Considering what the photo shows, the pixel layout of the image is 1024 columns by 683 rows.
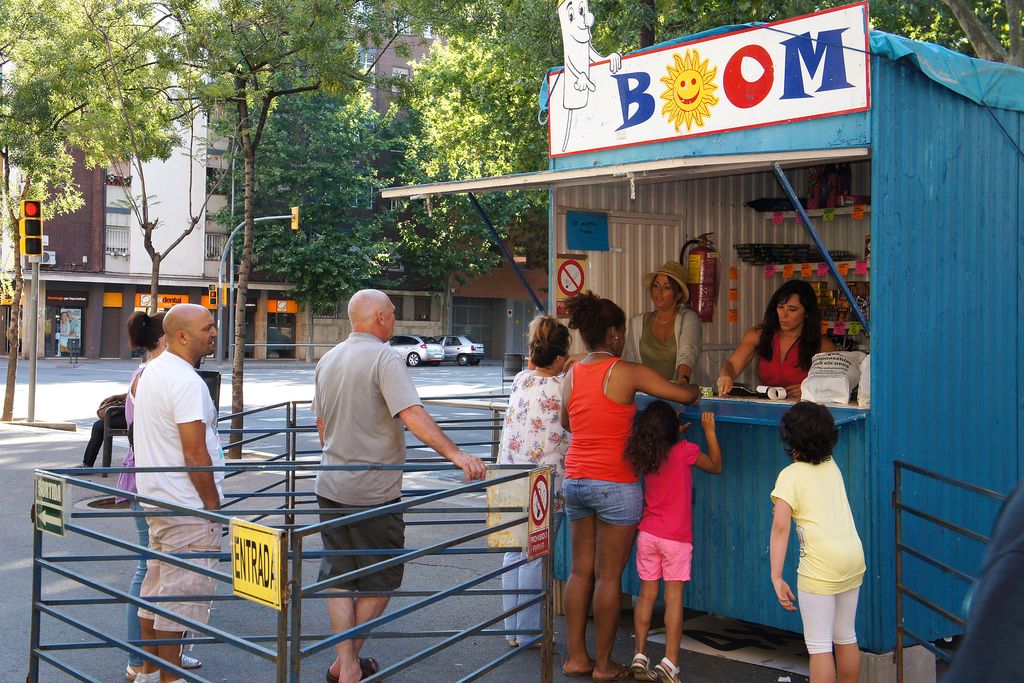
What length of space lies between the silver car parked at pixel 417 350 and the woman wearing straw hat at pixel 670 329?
128 feet

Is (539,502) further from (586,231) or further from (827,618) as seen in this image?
(586,231)

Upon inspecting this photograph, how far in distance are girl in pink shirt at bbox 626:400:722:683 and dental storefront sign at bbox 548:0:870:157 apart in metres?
1.84

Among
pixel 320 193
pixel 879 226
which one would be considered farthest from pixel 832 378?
pixel 320 193

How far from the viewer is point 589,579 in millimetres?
5793

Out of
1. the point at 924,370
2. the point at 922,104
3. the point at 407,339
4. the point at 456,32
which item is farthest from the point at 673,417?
the point at 407,339

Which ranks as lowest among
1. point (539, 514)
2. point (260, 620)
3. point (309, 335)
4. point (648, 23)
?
point (260, 620)

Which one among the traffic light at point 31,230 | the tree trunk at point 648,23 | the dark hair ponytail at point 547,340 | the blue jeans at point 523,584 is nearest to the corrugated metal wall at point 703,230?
the dark hair ponytail at point 547,340

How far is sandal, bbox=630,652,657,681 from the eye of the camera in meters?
5.65

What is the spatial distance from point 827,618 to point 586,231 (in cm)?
353

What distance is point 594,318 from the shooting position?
5742mm

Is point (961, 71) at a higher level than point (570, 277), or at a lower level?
higher

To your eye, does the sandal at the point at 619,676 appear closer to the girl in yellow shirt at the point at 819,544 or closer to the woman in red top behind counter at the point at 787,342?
the girl in yellow shirt at the point at 819,544

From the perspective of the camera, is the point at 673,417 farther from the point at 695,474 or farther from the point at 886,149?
the point at 886,149

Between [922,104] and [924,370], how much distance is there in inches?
54.8
